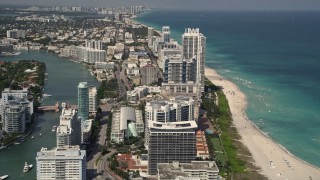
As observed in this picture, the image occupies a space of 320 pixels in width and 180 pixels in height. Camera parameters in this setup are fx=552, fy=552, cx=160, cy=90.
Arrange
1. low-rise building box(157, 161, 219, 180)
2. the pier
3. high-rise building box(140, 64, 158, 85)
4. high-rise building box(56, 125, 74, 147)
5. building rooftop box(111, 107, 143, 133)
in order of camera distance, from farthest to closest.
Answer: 1. high-rise building box(140, 64, 158, 85)
2. the pier
3. building rooftop box(111, 107, 143, 133)
4. high-rise building box(56, 125, 74, 147)
5. low-rise building box(157, 161, 219, 180)

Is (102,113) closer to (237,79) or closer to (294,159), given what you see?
(294,159)

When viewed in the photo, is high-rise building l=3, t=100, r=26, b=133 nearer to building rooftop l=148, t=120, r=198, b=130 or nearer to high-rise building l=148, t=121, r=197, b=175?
building rooftop l=148, t=120, r=198, b=130

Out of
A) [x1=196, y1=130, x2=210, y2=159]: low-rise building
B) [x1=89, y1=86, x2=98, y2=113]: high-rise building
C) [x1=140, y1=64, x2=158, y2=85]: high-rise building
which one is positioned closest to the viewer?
[x1=196, y1=130, x2=210, y2=159]: low-rise building

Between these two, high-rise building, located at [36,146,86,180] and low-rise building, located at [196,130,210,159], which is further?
low-rise building, located at [196,130,210,159]

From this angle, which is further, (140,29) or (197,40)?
(140,29)

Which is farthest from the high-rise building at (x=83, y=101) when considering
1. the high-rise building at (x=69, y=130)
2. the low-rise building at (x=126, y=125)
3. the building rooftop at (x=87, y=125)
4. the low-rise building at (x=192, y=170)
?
the low-rise building at (x=192, y=170)

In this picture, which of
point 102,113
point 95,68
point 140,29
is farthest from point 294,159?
point 140,29

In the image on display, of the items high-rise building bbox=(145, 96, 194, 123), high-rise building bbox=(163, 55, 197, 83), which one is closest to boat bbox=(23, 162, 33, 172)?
high-rise building bbox=(145, 96, 194, 123)

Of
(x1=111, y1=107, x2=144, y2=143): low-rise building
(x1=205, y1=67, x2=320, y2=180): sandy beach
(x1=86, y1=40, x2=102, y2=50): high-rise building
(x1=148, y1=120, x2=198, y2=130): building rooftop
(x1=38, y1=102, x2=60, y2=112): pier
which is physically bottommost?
(x1=205, y1=67, x2=320, y2=180): sandy beach
